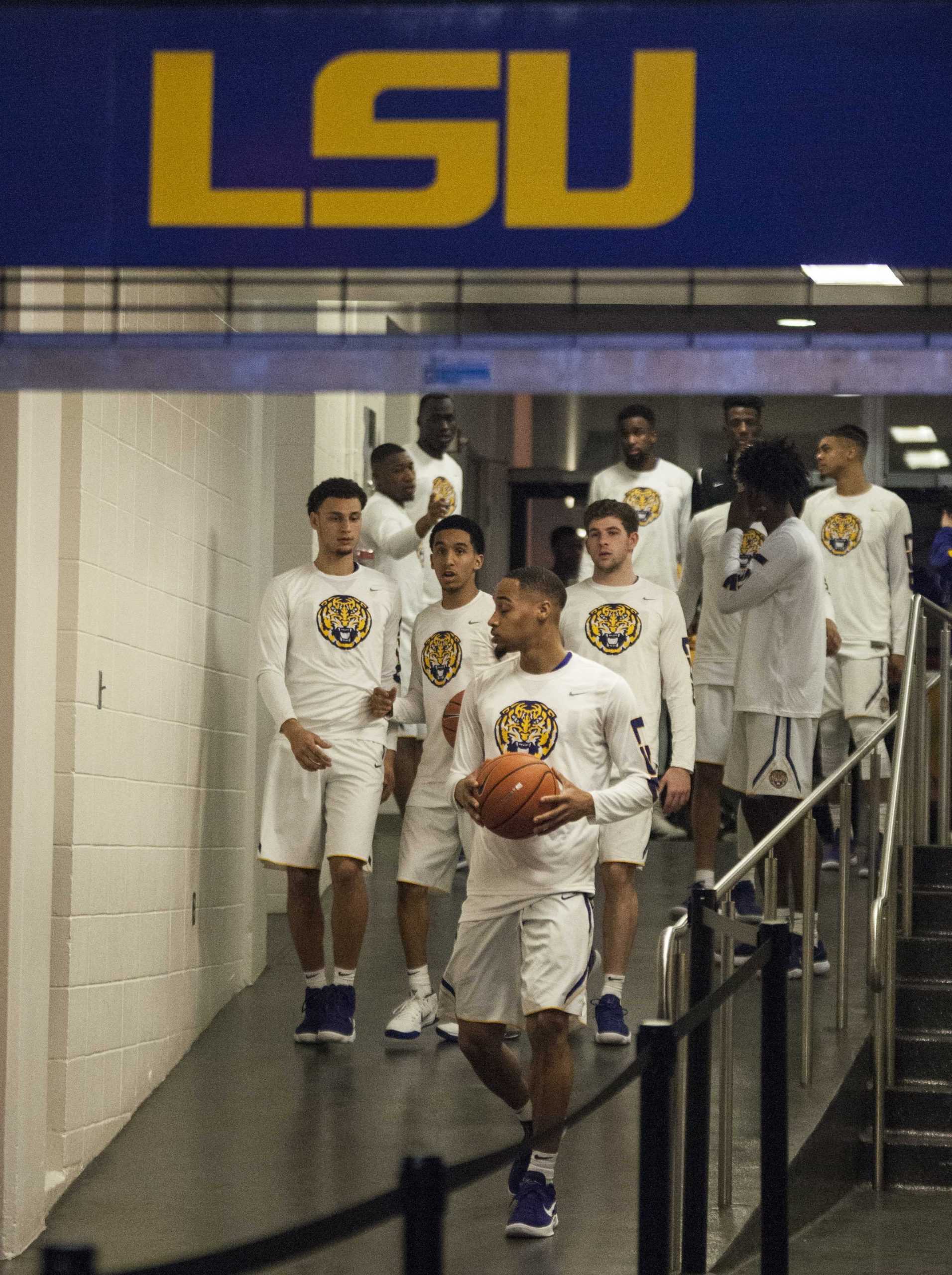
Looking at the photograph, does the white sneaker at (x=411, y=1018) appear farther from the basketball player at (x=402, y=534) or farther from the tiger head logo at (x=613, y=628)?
the tiger head logo at (x=613, y=628)

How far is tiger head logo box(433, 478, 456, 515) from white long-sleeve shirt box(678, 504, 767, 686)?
1.55 m

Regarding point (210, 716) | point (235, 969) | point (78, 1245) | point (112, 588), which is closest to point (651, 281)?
point (78, 1245)

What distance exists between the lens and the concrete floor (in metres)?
5.75

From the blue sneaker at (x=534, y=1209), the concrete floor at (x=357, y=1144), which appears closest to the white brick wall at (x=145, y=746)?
the concrete floor at (x=357, y=1144)

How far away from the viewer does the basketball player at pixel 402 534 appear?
8.75m

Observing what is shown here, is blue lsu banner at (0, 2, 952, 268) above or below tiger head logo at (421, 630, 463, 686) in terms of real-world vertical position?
above

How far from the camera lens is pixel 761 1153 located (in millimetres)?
5094

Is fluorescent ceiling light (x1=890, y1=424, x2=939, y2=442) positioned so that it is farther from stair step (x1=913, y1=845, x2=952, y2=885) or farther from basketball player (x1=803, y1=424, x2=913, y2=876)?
stair step (x1=913, y1=845, x2=952, y2=885)

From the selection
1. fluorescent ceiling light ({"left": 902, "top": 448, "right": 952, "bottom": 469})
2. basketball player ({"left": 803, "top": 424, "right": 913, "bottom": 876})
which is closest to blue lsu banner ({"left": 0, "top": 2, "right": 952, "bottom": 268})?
basketball player ({"left": 803, "top": 424, "right": 913, "bottom": 876})

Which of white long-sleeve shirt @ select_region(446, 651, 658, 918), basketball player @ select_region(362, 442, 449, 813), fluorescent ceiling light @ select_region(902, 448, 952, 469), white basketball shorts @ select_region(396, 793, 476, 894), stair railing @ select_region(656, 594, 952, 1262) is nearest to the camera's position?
stair railing @ select_region(656, 594, 952, 1262)

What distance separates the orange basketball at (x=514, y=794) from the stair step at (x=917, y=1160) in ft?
8.16

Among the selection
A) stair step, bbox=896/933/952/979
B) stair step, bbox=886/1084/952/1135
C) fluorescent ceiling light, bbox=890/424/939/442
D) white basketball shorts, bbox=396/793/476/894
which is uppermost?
fluorescent ceiling light, bbox=890/424/939/442

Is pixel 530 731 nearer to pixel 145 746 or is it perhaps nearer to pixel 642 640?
pixel 145 746

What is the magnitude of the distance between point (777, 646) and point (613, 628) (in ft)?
2.43
